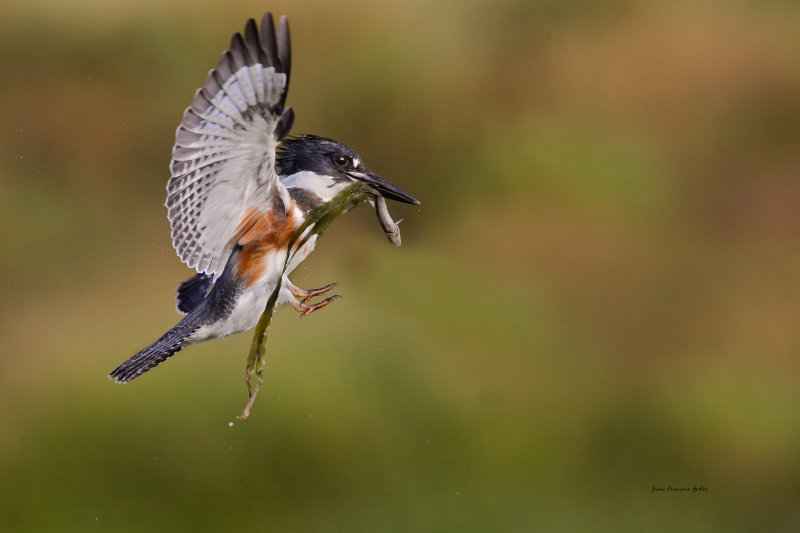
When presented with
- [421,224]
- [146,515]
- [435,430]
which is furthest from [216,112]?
[421,224]

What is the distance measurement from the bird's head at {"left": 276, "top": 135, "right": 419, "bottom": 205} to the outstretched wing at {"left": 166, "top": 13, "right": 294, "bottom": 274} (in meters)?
0.10

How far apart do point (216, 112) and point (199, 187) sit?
0.20 metres

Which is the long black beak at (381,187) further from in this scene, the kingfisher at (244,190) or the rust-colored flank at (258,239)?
the rust-colored flank at (258,239)

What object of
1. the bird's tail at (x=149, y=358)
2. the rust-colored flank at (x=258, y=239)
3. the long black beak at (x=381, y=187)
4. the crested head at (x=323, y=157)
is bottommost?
the bird's tail at (x=149, y=358)

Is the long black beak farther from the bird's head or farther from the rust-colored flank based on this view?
the rust-colored flank

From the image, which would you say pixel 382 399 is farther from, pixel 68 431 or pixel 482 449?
pixel 68 431

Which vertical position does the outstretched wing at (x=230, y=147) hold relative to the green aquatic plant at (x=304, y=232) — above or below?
above

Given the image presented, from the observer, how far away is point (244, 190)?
7.04ft

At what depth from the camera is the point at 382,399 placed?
421 cm

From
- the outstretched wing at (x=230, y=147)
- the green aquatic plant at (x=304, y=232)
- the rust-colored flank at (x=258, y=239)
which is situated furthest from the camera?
the rust-colored flank at (x=258, y=239)

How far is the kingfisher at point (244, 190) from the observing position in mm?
1956

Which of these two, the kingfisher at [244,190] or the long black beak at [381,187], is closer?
the kingfisher at [244,190]

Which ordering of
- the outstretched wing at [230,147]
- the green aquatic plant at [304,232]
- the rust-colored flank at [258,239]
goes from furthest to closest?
the rust-colored flank at [258,239]
the green aquatic plant at [304,232]
the outstretched wing at [230,147]

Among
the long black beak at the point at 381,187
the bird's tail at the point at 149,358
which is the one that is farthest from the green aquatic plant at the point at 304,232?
the bird's tail at the point at 149,358
